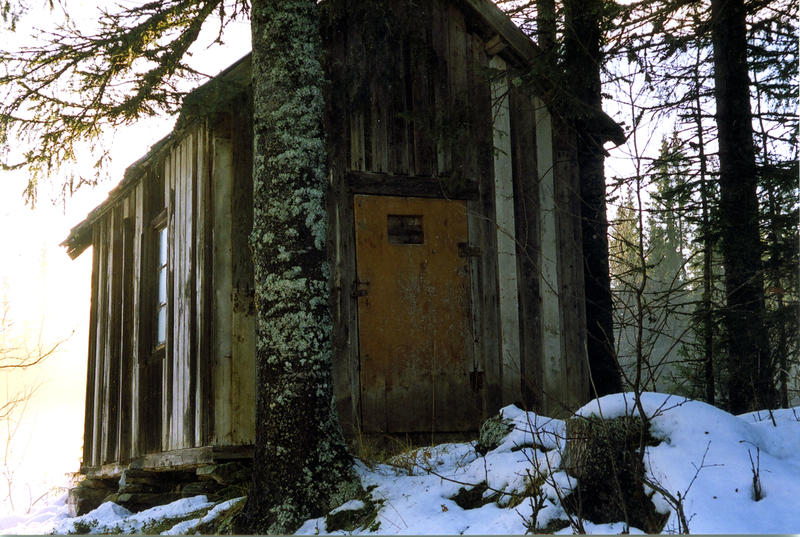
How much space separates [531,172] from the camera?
379 inches

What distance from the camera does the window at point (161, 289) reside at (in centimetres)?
1011

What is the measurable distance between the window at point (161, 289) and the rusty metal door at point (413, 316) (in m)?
3.03

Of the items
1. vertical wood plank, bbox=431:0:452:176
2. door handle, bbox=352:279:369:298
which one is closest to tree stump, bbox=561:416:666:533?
door handle, bbox=352:279:369:298

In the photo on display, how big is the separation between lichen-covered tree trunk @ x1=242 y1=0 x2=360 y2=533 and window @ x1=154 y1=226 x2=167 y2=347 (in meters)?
4.47

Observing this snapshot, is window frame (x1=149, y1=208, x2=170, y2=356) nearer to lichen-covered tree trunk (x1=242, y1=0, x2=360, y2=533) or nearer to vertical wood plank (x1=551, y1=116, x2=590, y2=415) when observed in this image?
Answer: lichen-covered tree trunk (x1=242, y1=0, x2=360, y2=533)

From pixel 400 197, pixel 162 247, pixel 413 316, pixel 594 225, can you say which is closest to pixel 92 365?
pixel 162 247

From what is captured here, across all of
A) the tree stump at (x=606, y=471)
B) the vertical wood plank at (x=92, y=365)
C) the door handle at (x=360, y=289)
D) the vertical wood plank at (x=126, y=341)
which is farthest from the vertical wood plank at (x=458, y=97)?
the vertical wood plank at (x=92, y=365)

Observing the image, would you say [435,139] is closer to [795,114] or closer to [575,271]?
[575,271]

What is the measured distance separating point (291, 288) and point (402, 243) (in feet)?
9.92

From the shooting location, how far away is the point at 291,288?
581 cm

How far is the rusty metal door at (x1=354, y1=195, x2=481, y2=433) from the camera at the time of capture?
27.5 feet

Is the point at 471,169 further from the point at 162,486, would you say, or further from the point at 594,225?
the point at 162,486

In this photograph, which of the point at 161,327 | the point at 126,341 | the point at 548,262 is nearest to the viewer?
the point at 548,262

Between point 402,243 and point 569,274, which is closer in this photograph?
point 402,243
